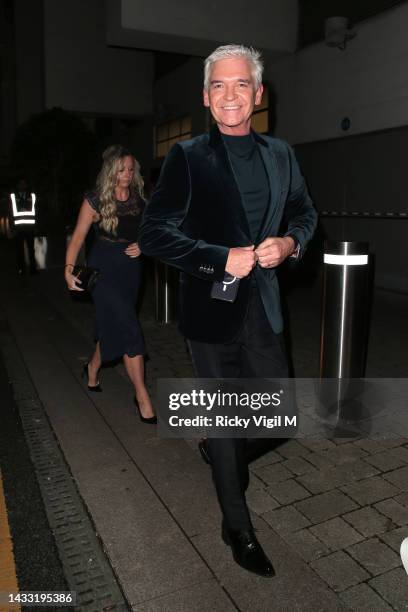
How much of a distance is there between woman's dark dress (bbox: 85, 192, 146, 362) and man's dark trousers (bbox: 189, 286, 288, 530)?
1546 millimetres

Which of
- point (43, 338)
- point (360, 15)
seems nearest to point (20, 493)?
point (43, 338)

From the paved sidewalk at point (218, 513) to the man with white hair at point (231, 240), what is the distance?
0.17 metres

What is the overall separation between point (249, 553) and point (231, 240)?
129 cm

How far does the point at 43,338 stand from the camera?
6.58 m

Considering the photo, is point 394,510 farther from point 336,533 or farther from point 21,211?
point 21,211

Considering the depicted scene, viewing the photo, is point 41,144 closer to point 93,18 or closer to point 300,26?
point 93,18

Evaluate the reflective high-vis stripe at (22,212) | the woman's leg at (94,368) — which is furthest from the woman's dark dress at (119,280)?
the reflective high-vis stripe at (22,212)

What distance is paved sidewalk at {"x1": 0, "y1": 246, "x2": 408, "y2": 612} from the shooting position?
232 centimetres

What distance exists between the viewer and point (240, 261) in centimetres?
223

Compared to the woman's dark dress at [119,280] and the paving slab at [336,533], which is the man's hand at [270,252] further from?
the woman's dark dress at [119,280]

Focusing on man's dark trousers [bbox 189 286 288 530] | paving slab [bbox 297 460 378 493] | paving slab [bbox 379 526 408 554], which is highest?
man's dark trousers [bbox 189 286 288 530]

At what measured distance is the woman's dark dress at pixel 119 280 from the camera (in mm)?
3984

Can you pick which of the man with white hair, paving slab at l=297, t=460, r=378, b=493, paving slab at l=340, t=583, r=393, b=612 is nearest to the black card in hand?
the man with white hair

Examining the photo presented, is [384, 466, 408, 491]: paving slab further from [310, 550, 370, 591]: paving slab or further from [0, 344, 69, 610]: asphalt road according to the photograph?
[0, 344, 69, 610]: asphalt road
